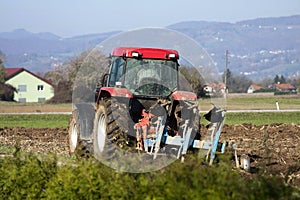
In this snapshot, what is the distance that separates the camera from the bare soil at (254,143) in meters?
14.7

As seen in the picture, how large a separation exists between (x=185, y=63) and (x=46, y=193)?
6652 millimetres

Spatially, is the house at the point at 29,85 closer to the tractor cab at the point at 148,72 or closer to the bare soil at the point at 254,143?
the bare soil at the point at 254,143

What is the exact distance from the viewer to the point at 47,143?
22047mm

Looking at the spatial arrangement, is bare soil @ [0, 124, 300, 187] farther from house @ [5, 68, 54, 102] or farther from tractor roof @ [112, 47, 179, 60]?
house @ [5, 68, 54, 102]

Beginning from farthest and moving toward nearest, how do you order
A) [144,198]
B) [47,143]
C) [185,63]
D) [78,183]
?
[47,143] → [185,63] → [78,183] → [144,198]

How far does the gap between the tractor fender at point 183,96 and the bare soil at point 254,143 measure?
148 centimetres

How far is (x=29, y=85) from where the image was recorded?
404 ft

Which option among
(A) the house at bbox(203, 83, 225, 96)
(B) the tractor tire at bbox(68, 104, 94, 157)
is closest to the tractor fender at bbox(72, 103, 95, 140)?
(B) the tractor tire at bbox(68, 104, 94, 157)

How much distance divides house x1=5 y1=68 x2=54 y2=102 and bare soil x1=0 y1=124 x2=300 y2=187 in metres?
92.8

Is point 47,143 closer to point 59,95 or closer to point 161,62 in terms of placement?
point 161,62

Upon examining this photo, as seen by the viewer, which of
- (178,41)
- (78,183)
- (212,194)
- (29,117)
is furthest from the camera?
(29,117)

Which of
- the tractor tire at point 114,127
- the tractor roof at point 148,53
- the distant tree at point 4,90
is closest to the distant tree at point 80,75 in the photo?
the tractor roof at point 148,53

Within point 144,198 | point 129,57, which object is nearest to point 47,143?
point 129,57

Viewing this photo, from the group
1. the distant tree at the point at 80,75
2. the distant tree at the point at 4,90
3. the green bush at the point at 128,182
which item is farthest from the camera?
the distant tree at the point at 4,90
